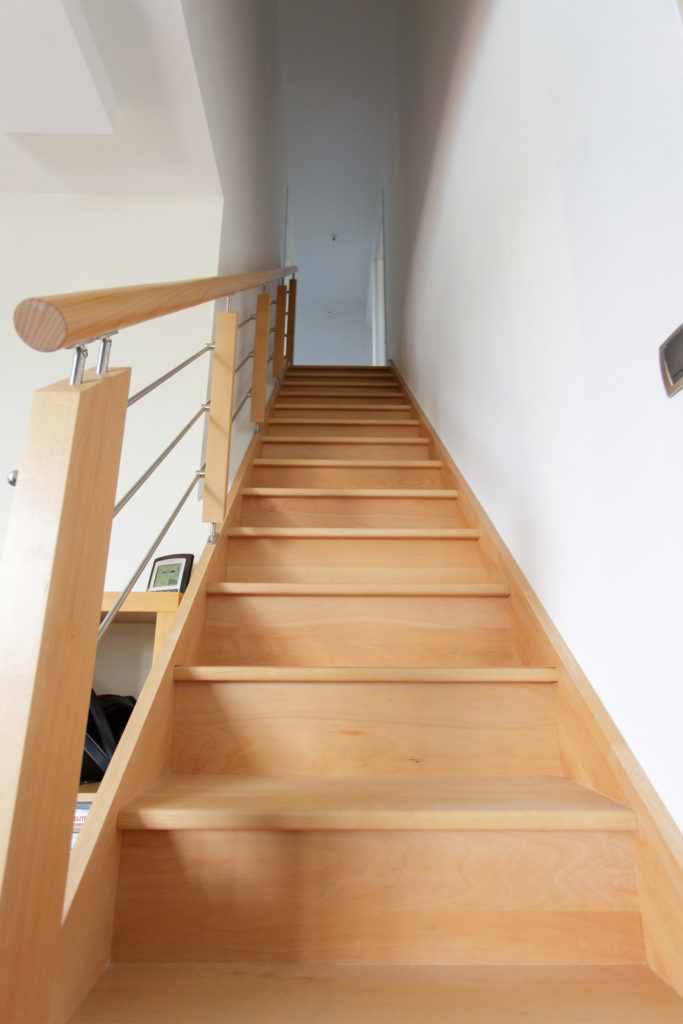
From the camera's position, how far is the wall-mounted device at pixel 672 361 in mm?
725

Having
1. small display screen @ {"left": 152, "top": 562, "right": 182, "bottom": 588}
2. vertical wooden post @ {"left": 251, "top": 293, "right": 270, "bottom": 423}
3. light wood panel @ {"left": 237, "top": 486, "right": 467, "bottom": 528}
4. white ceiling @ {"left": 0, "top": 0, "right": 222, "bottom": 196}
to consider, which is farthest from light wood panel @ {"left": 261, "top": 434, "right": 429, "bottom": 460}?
white ceiling @ {"left": 0, "top": 0, "right": 222, "bottom": 196}

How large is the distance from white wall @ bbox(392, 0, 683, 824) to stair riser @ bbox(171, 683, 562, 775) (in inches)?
6.1

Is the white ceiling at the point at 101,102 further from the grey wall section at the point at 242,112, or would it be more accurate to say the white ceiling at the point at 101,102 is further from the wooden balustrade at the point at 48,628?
the wooden balustrade at the point at 48,628

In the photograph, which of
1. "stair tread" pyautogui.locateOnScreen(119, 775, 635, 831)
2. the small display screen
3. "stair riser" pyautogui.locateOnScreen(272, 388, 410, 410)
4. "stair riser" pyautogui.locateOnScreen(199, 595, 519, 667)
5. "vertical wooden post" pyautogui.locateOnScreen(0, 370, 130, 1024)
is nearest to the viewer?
"vertical wooden post" pyautogui.locateOnScreen(0, 370, 130, 1024)

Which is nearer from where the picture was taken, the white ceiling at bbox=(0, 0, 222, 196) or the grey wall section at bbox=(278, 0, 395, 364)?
the white ceiling at bbox=(0, 0, 222, 196)

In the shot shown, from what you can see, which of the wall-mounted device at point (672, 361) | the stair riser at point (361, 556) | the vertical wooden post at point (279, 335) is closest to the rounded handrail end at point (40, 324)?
the wall-mounted device at point (672, 361)

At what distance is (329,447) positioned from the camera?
2406 mm

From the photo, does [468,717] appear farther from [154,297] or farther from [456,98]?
[456,98]

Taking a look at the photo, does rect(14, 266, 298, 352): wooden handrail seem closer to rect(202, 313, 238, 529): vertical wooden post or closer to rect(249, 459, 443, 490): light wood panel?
rect(202, 313, 238, 529): vertical wooden post

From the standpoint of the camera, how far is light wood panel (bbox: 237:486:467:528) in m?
1.87

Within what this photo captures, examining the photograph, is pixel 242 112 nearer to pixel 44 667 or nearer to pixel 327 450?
pixel 327 450

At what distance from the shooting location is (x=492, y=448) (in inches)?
63.8

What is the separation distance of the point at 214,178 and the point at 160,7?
570 mm

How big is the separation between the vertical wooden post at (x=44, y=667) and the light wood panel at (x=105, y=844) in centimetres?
5
